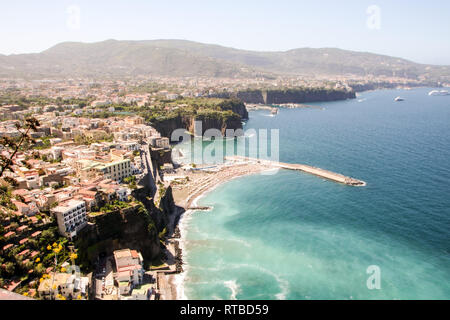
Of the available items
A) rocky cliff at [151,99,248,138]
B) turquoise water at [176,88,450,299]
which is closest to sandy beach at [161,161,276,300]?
turquoise water at [176,88,450,299]

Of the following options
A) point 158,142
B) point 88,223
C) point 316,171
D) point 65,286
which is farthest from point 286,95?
point 65,286

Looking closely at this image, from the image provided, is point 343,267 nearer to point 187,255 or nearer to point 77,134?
point 187,255

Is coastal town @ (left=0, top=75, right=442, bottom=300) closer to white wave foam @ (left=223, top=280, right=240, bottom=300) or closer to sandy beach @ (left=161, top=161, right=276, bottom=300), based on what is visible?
sandy beach @ (left=161, top=161, right=276, bottom=300)

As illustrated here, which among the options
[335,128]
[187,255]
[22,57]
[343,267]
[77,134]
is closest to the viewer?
[343,267]

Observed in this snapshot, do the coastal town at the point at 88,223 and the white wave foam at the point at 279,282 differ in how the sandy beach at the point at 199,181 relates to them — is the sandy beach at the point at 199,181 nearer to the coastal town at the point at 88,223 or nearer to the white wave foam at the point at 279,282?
the coastal town at the point at 88,223

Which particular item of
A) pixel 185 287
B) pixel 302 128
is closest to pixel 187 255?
pixel 185 287

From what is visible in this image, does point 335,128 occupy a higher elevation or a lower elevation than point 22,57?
lower
